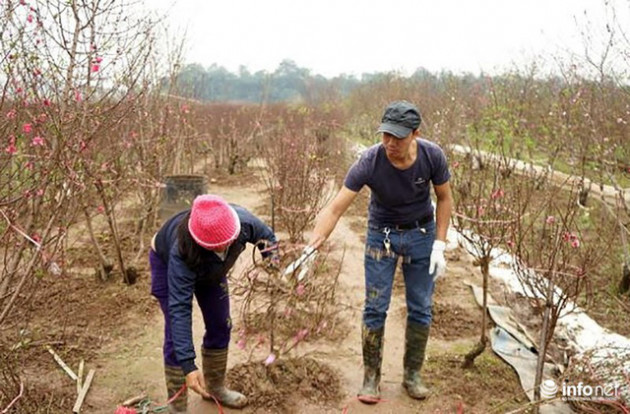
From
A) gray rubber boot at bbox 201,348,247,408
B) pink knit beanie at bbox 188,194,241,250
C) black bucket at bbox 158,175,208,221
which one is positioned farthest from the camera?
black bucket at bbox 158,175,208,221

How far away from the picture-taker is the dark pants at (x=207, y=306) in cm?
278

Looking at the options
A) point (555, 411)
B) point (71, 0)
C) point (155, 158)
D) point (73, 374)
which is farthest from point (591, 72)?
point (73, 374)

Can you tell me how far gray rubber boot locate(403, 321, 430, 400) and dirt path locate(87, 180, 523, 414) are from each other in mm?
63

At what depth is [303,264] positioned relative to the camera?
8.54ft

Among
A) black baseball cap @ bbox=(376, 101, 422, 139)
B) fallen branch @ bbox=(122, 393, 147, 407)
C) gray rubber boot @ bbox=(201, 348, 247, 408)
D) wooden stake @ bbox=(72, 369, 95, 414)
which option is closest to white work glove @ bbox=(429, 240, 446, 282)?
black baseball cap @ bbox=(376, 101, 422, 139)

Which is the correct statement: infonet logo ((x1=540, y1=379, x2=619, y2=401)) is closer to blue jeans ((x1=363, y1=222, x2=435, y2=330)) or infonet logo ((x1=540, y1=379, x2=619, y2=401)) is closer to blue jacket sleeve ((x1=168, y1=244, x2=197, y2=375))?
→ blue jeans ((x1=363, y1=222, x2=435, y2=330))

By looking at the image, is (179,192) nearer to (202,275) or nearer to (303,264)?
(202,275)

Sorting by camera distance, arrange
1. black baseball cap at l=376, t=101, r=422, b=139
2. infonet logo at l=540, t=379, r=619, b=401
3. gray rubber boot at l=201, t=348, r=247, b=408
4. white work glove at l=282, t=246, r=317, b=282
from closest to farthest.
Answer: white work glove at l=282, t=246, r=317, b=282 < black baseball cap at l=376, t=101, r=422, b=139 < infonet logo at l=540, t=379, r=619, b=401 < gray rubber boot at l=201, t=348, r=247, b=408

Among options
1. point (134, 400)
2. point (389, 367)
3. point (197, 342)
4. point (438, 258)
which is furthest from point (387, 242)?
point (197, 342)

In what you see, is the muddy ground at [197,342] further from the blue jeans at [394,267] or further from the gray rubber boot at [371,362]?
the blue jeans at [394,267]

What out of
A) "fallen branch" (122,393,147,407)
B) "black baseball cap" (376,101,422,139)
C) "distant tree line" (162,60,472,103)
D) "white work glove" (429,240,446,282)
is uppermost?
"distant tree line" (162,60,472,103)

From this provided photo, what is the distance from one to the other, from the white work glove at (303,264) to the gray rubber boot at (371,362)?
719mm

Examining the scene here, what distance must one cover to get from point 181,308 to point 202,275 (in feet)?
0.73

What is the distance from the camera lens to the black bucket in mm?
7367
